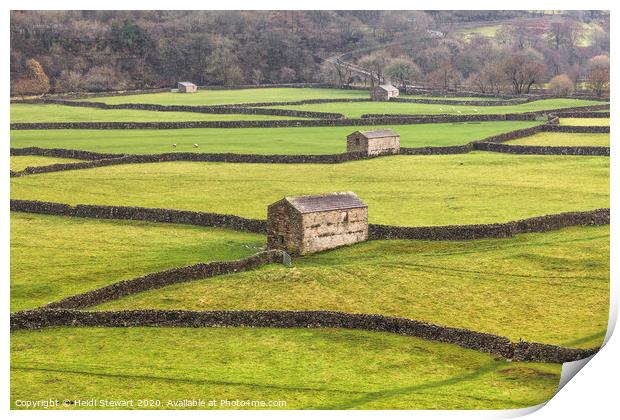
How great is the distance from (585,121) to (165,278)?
2156 inches

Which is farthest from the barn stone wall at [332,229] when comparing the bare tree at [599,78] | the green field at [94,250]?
the bare tree at [599,78]

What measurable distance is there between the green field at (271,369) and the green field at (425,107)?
59.3 metres

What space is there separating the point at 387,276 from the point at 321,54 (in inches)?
3283

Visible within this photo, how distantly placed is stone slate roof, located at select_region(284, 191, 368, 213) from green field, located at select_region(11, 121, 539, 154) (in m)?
25.6

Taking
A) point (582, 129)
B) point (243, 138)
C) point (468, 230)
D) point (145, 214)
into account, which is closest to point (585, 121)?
point (582, 129)

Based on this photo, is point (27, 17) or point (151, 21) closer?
point (27, 17)

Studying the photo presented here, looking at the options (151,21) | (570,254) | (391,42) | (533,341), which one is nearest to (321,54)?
(391,42)

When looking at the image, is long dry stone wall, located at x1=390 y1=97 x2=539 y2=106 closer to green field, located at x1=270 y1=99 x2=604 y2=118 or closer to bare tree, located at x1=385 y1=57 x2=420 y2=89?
green field, located at x1=270 y1=99 x2=604 y2=118

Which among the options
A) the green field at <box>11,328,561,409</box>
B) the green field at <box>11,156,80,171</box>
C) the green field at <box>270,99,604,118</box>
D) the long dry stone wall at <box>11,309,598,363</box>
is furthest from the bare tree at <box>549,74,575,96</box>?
the green field at <box>11,328,561,409</box>

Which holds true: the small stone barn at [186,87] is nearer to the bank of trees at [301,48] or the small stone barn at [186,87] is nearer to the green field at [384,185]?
the bank of trees at [301,48]

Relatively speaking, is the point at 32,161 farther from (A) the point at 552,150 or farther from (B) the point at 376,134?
(A) the point at 552,150

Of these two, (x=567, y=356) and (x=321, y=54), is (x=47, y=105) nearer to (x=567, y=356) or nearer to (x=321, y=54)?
(x=321, y=54)

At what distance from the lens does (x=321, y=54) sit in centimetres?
12188

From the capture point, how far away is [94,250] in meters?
45.1
